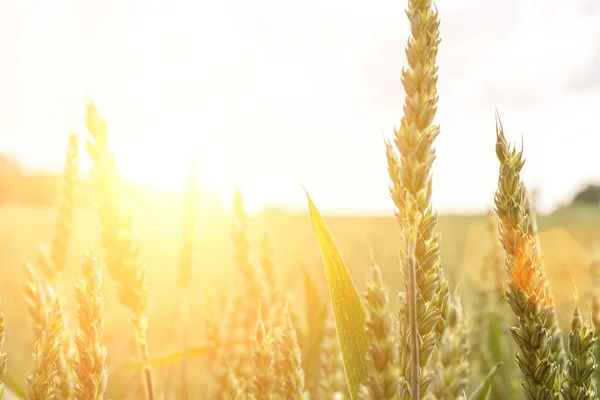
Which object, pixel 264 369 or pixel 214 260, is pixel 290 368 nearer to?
pixel 264 369

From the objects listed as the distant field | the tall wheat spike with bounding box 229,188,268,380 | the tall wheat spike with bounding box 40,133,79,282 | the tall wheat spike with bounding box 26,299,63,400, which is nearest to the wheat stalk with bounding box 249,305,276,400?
the tall wheat spike with bounding box 26,299,63,400

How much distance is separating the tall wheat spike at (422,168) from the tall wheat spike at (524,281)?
0.18 m

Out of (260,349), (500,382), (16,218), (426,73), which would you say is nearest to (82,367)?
(260,349)

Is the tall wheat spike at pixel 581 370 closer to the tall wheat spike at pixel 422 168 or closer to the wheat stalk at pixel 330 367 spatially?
the tall wheat spike at pixel 422 168

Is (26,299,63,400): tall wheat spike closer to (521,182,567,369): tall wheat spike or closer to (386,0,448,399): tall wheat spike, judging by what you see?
(386,0,448,399): tall wheat spike

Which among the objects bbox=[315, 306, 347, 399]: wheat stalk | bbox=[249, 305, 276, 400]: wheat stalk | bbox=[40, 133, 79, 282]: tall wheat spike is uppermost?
bbox=[40, 133, 79, 282]: tall wheat spike

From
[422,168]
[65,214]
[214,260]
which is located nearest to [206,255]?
[214,260]

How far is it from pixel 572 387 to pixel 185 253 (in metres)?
1.88

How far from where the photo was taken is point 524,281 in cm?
Result: 91

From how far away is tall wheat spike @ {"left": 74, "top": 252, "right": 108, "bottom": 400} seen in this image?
3.14 ft

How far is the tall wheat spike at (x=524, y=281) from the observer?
90 cm

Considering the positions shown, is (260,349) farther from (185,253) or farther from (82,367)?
(185,253)

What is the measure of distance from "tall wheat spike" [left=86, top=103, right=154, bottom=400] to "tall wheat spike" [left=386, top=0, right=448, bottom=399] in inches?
32.3

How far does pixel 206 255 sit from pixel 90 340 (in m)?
8.28
